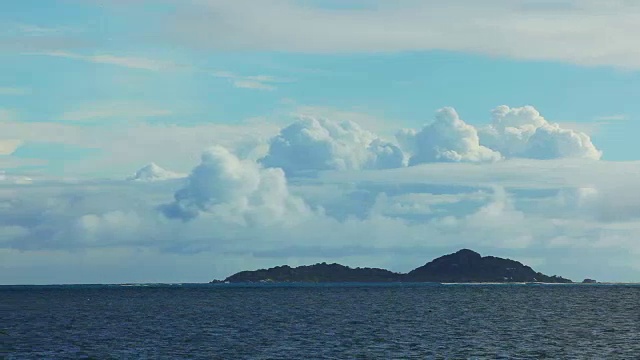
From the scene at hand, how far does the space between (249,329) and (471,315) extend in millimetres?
52320

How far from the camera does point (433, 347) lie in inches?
3750

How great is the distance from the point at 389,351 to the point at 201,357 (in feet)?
63.0

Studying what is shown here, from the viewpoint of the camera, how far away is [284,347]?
3802 inches

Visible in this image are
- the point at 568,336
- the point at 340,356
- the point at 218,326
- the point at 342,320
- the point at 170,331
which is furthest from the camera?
the point at 342,320

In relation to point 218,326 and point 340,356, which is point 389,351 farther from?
point 218,326

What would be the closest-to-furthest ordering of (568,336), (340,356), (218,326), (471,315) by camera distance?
(340,356)
(568,336)
(218,326)
(471,315)

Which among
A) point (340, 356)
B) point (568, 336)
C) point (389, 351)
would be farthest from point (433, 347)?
point (568, 336)

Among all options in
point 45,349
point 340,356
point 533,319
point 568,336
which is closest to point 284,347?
point 340,356

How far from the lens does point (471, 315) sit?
161250mm

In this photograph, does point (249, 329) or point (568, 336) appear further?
point (249, 329)

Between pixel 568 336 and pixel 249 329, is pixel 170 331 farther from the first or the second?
pixel 568 336

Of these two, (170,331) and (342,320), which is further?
(342,320)

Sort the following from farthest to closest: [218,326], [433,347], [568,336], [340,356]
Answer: [218,326], [568,336], [433,347], [340,356]

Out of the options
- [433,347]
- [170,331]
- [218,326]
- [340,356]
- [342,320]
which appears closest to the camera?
[340,356]
